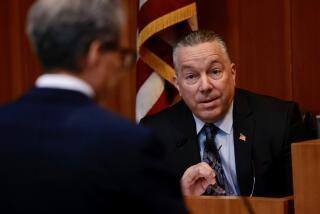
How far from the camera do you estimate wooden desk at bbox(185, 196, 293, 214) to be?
2016 millimetres

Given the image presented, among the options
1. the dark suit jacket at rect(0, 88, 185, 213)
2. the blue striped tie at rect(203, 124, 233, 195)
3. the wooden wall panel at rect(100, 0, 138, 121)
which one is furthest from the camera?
the wooden wall panel at rect(100, 0, 138, 121)

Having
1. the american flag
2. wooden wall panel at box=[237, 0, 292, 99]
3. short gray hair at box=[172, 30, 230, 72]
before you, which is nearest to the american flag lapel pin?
short gray hair at box=[172, 30, 230, 72]

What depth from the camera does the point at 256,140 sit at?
2709 millimetres

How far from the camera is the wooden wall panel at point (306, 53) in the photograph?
3559 millimetres

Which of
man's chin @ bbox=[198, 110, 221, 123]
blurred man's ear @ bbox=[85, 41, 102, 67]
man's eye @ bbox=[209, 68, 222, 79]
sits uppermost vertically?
man's eye @ bbox=[209, 68, 222, 79]

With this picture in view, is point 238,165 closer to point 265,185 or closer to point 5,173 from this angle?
point 265,185

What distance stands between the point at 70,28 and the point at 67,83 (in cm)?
10

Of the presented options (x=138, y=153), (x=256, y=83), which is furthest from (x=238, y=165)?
(x=138, y=153)

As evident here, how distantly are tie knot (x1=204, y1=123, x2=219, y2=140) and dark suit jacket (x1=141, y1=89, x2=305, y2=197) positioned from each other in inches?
2.1

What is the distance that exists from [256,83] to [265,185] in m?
1.18

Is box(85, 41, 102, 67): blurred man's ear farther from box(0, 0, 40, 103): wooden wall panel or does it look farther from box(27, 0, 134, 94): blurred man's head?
box(0, 0, 40, 103): wooden wall panel

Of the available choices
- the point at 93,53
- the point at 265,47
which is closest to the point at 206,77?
the point at 265,47

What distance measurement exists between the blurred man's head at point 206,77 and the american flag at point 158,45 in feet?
1.64

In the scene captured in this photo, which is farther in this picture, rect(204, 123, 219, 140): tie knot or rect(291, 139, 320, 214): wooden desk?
rect(204, 123, 219, 140): tie knot
